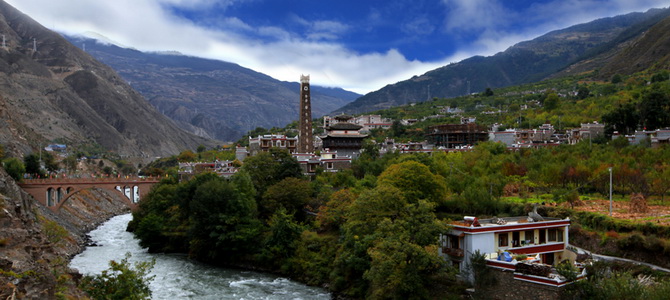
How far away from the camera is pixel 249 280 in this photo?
36844mm

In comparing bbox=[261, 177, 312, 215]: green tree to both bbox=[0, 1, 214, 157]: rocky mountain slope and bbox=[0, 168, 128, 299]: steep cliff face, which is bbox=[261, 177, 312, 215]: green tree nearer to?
bbox=[0, 168, 128, 299]: steep cliff face

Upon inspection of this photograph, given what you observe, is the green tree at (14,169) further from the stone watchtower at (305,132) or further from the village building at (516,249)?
the village building at (516,249)

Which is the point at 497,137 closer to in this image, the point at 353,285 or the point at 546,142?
the point at 546,142

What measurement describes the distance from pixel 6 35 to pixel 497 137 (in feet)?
501

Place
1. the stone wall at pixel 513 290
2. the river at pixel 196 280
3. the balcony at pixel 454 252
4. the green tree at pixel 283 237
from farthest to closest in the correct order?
the green tree at pixel 283 237, the river at pixel 196 280, the balcony at pixel 454 252, the stone wall at pixel 513 290

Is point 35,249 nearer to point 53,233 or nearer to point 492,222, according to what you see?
point 53,233

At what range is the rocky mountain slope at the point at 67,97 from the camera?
12806 cm

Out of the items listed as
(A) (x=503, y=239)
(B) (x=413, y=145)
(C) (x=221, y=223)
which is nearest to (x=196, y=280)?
(C) (x=221, y=223)

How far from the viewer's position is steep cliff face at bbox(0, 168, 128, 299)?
1862cm

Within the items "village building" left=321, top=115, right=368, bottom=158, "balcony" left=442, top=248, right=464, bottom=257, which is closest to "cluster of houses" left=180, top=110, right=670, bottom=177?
"village building" left=321, top=115, right=368, bottom=158

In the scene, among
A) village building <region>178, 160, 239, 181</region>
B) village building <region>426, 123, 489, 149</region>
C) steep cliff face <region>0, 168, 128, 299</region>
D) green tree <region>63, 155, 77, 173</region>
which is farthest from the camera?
green tree <region>63, 155, 77, 173</region>

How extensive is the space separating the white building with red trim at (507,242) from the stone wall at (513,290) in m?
0.54

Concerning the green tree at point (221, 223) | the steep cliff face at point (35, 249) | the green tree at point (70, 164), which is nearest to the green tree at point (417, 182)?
the green tree at point (221, 223)

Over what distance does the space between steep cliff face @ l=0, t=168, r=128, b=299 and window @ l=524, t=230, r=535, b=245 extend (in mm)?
21822
